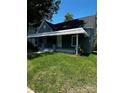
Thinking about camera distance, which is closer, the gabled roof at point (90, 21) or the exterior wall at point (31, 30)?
the gabled roof at point (90, 21)

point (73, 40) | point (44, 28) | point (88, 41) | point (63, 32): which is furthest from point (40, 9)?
point (88, 41)

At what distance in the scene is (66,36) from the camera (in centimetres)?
222

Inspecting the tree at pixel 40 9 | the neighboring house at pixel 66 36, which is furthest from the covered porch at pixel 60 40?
the tree at pixel 40 9

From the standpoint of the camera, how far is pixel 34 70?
227cm

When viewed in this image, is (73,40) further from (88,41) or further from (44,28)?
(44,28)

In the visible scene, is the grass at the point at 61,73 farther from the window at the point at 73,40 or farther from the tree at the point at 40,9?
the tree at the point at 40,9

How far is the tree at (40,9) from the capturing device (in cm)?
227

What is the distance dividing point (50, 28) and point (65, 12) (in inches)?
7.3

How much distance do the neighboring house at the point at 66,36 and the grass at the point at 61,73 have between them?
2.6 inches

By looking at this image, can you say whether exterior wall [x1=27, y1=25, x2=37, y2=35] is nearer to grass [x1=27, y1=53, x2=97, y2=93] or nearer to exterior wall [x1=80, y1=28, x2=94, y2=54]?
grass [x1=27, y1=53, x2=97, y2=93]
